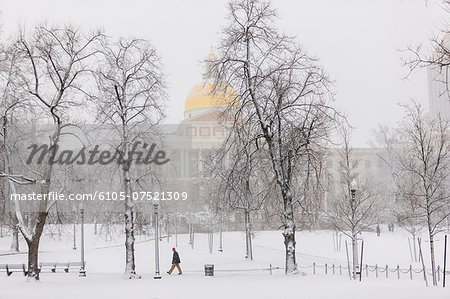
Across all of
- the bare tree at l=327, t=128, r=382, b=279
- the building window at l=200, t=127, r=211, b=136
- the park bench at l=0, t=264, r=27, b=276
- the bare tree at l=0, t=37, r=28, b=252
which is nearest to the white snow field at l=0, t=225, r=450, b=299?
the park bench at l=0, t=264, r=27, b=276

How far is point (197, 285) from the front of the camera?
21297 millimetres

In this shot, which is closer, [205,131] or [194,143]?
[194,143]

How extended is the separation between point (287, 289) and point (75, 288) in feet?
25.1

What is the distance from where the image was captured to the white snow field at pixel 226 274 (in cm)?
1869

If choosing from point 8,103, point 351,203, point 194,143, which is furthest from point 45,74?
point 194,143

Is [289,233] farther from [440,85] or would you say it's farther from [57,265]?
[57,265]

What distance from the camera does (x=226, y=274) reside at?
28109 millimetres

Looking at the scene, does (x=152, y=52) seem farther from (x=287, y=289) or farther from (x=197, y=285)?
(x=287, y=289)

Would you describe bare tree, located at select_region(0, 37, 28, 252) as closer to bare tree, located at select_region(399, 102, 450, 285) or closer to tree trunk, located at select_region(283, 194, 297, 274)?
tree trunk, located at select_region(283, 194, 297, 274)

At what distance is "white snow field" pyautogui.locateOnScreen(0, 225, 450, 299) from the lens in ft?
61.3

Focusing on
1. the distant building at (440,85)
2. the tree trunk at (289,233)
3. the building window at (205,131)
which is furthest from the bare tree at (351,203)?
the building window at (205,131)

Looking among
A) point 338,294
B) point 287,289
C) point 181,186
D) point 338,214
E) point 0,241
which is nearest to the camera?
point 338,294

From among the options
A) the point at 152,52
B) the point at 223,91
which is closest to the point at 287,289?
the point at 223,91

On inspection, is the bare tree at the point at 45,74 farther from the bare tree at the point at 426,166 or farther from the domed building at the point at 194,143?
the domed building at the point at 194,143
